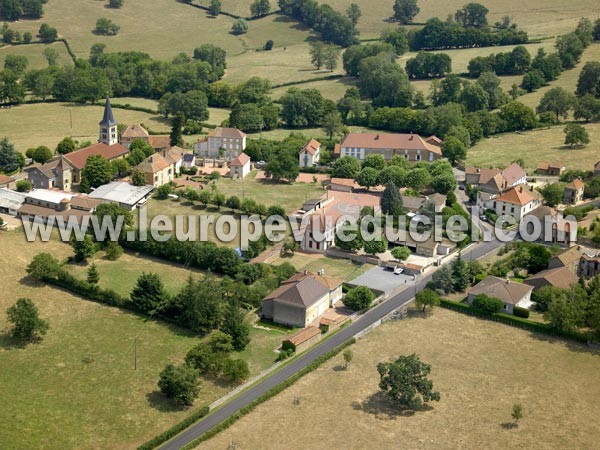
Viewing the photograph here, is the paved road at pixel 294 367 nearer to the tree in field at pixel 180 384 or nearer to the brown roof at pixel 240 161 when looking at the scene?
→ the tree in field at pixel 180 384

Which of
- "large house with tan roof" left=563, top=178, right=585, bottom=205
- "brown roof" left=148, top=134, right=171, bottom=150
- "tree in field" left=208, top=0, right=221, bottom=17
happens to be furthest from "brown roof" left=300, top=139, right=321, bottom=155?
"tree in field" left=208, top=0, right=221, bottom=17

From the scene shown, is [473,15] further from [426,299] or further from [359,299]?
[359,299]

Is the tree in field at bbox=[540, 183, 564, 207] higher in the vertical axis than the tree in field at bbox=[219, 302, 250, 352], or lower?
higher

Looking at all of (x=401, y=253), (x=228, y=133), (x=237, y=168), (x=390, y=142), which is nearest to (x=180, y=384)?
(x=401, y=253)

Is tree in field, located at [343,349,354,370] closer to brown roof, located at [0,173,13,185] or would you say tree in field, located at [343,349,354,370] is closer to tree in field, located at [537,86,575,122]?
brown roof, located at [0,173,13,185]

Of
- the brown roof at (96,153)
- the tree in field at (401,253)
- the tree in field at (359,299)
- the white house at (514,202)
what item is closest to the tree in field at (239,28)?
the brown roof at (96,153)

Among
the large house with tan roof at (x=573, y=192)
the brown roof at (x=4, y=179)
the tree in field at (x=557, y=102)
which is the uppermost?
the tree in field at (x=557, y=102)
